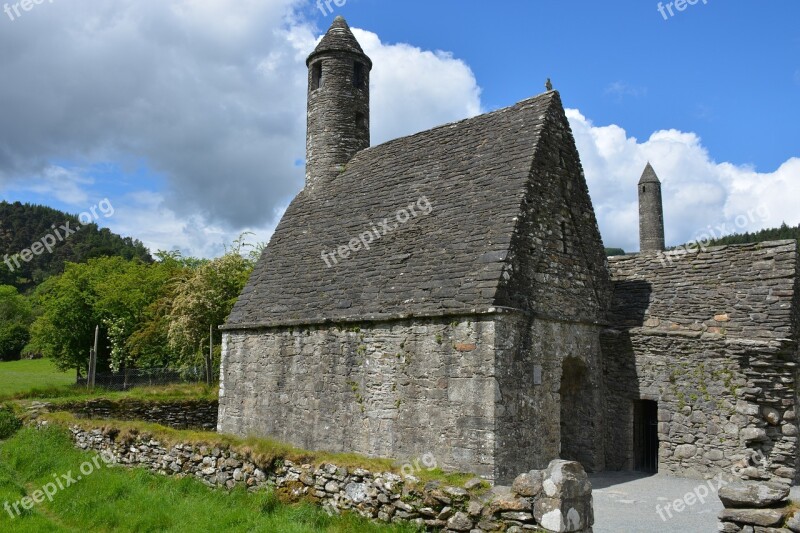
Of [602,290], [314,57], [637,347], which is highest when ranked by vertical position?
[314,57]

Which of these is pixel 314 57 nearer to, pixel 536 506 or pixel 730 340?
pixel 730 340

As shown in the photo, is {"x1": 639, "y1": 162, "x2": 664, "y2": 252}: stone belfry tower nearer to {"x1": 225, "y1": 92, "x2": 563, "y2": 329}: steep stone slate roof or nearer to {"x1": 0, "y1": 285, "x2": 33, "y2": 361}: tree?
{"x1": 225, "y1": 92, "x2": 563, "y2": 329}: steep stone slate roof

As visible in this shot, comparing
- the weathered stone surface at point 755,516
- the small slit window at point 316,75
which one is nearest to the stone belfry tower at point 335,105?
the small slit window at point 316,75

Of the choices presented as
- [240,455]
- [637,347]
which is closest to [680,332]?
[637,347]

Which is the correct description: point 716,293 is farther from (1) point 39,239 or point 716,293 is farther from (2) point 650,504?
(1) point 39,239

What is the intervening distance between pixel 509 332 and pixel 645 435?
18.2 ft

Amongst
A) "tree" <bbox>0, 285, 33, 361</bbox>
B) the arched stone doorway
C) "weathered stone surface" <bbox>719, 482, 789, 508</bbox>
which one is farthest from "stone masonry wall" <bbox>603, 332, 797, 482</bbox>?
"tree" <bbox>0, 285, 33, 361</bbox>

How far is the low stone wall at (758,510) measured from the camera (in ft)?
20.4

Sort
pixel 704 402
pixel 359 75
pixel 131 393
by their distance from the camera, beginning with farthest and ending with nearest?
pixel 131 393 → pixel 359 75 → pixel 704 402

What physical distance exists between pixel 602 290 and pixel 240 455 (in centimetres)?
897

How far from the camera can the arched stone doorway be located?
13.3 m

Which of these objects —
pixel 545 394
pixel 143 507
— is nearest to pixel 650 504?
pixel 545 394

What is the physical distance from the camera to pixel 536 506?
21.5ft

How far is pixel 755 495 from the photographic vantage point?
21.3ft
